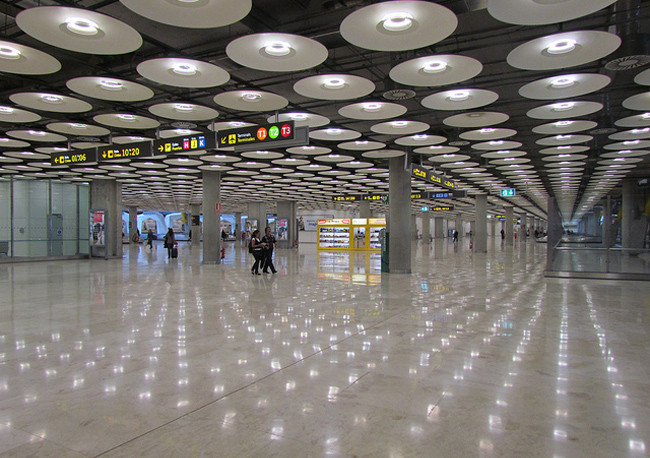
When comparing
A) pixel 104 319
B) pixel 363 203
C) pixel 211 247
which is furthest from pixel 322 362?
pixel 363 203

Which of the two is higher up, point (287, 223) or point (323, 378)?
point (287, 223)

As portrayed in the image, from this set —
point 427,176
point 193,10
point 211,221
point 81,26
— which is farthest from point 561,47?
point 211,221

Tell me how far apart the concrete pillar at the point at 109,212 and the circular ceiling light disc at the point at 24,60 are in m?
21.1

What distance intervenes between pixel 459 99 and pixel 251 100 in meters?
5.51

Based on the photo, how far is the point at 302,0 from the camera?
26.0ft

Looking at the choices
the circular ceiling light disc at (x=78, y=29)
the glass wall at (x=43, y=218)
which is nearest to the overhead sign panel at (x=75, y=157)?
the circular ceiling light disc at (x=78, y=29)

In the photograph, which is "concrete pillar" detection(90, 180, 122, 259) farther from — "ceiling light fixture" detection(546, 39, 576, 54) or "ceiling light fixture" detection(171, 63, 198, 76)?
"ceiling light fixture" detection(546, 39, 576, 54)

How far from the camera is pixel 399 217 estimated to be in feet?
62.5

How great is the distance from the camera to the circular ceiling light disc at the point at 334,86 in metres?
9.73

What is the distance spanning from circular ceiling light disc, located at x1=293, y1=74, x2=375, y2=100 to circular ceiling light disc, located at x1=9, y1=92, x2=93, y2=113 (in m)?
6.24

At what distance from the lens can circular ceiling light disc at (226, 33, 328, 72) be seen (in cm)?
755

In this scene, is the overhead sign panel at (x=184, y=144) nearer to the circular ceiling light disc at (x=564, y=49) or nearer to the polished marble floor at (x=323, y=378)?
the polished marble floor at (x=323, y=378)

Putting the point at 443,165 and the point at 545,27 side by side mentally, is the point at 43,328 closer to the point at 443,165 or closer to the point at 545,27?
the point at 545,27

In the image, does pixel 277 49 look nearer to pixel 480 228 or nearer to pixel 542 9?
pixel 542 9
